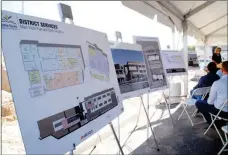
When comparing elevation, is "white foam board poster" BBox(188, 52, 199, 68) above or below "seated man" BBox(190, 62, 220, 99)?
above

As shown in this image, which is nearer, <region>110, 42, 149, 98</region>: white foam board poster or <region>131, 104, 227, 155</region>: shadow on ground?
<region>110, 42, 149, 98</region>: white foam board poster

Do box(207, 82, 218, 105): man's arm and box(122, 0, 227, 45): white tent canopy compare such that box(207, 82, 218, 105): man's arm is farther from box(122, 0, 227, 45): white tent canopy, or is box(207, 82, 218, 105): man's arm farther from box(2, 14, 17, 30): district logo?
box(2, 14, 17, 30): district logo

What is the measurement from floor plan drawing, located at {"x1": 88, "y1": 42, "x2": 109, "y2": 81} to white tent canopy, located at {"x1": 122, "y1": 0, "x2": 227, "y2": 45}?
2328 mm

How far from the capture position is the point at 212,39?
36.2ft

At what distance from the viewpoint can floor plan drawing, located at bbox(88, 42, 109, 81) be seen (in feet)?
5.68

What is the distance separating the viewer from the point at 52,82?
4.19 ft

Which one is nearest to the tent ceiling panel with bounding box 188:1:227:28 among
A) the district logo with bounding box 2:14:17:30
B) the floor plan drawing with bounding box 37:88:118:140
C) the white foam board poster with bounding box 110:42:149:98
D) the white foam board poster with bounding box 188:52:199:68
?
the white foam board poster with bounding box 188:52:199:68

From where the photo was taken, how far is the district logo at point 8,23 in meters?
1.07

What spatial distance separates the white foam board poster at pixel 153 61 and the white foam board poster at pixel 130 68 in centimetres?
17

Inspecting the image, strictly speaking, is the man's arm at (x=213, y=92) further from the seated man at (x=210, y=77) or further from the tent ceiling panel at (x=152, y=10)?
the tent ceiling panel at (x=152, y=10)

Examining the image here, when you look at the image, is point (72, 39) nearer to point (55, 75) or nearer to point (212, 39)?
point (55, 75)

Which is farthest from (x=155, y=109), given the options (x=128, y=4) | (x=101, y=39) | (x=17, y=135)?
(x=101, y=39)

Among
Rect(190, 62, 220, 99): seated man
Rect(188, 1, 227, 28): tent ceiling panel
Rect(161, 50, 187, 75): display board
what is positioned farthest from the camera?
Rect(188, 1, 227, 28): tent ceiling panel

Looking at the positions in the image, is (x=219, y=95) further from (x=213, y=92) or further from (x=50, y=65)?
(x=50, y=65)
